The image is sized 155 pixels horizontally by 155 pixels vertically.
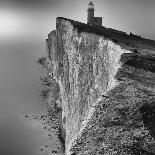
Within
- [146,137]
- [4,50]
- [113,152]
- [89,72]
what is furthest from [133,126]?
[4,50]

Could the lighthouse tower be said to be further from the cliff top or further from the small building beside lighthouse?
the cliff top

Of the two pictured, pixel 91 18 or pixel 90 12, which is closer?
pixel 91 18

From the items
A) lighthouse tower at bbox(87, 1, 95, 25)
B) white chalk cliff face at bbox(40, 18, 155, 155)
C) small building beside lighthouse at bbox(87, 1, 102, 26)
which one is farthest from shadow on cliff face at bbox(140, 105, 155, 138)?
lighthouse tower at bbox(87, 1, 95, 25)

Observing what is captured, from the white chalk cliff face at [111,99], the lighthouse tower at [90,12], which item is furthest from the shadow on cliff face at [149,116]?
the lighthouse tower at [90,12]

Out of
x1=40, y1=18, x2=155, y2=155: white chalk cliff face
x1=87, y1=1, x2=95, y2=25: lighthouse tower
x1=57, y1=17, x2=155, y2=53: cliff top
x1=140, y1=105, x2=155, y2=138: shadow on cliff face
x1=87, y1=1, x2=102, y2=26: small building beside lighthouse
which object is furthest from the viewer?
x1=87, y1=1, x2=95, y2=25: lighthouse tower

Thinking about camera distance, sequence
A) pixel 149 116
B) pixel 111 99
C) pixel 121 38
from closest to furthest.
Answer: pixel 149 116, pixel 111 99, pixel 121 38

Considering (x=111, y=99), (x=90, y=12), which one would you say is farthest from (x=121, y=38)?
(x=111, y=99)

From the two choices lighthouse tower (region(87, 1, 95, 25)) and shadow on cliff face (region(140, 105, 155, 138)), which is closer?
shadow on cliff face (region(140, 105, 155, 138))

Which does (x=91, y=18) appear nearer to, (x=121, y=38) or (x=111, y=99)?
(x=121, y=38)

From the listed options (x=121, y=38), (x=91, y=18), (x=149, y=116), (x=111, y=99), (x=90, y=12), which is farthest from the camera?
(x=90, y=12)

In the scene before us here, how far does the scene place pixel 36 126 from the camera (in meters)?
58.2

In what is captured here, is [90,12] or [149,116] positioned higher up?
[90,12]

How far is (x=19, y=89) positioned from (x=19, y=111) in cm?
1425

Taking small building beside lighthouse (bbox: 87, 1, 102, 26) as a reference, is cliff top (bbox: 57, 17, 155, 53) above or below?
below
